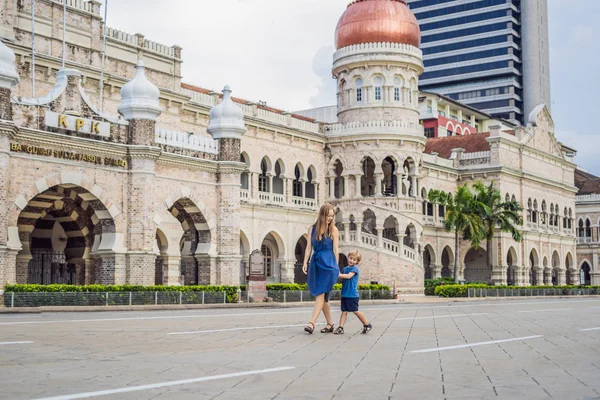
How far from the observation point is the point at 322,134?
4769 cm

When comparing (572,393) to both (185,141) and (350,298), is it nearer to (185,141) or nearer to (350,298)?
(350,298)

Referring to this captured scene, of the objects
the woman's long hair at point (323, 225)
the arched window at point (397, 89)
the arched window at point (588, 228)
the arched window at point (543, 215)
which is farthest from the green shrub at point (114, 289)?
the arched window at point (588, 228)

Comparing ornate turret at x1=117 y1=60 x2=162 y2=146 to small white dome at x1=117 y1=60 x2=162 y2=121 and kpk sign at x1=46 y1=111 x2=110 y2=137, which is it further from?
kpk sign at x1=46 y1=111 x2=110 y2=137

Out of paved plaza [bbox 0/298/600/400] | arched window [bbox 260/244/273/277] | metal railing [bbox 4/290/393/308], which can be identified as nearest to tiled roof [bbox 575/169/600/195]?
arched window [bbox 260/244/273/277]

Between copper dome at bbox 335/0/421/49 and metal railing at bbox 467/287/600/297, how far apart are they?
1543cm

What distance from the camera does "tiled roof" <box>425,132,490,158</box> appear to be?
60062mm

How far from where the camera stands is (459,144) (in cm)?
6169

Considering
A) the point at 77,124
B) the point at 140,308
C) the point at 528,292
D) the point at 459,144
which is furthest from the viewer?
the point at 459,144

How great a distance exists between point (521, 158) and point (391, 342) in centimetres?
5212

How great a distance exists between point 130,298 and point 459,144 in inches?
1691

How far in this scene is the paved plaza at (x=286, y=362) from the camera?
22.7 ft

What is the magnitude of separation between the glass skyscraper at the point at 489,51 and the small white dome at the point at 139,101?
8770cm

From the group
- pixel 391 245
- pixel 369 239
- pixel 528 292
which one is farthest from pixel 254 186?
pixel 528 292

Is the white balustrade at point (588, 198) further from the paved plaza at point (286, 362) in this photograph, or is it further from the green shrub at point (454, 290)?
the paved plaza at point (286, 362)
